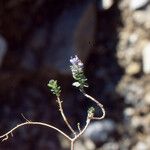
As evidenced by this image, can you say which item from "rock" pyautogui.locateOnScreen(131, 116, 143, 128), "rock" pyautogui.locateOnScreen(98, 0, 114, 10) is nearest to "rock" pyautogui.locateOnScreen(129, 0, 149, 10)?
"rock" pyautogui.locateOnScreen(98, 0, 114, 10)

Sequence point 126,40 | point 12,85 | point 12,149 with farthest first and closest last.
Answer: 1. point 126,40
2. point 12,85
3. point 12,149

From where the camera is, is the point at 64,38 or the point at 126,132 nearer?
the point at 126,132

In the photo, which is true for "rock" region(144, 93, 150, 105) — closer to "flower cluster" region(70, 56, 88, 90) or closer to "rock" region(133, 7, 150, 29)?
"rock" region(133, 7, 150, 29)

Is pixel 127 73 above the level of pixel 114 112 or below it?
A: above

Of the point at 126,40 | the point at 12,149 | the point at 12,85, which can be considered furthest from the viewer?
the point at 126,40

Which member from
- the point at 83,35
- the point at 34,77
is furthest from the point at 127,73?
the point at 34,77

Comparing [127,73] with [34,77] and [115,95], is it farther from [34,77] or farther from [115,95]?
[34,77]

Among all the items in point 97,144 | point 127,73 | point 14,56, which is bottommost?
point 97,144
